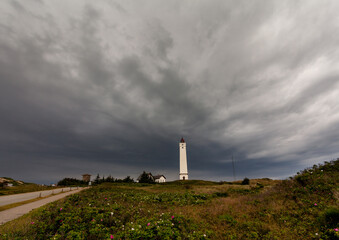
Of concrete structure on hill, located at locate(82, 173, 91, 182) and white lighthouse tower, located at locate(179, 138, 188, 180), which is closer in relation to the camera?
white lighthouse tower, located at locate(179, 138, 188, 180)

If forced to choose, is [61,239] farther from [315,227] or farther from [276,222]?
[315,227]

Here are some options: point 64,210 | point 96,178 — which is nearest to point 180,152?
point 96,178

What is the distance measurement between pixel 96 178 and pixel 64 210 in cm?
6068

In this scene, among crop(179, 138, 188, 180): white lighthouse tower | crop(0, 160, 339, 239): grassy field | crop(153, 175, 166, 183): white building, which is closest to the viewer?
crop(0, 160, 339, 239): grassy field

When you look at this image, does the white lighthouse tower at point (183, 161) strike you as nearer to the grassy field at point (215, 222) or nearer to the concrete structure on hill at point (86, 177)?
the concrete structure on hill at point (86, 177)

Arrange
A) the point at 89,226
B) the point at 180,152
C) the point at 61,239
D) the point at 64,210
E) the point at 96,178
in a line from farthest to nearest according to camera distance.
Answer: the point at 180,152, the point at 96,178, the point at 64,210, the point at 89,226, the point at 61,239

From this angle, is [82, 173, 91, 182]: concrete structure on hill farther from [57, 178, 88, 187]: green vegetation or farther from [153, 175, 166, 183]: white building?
[153, 175, 166, 183]: white building

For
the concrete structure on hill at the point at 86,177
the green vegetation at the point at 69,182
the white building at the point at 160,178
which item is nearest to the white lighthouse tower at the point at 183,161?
the white building at the point at 160,178

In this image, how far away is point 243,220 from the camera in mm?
9453

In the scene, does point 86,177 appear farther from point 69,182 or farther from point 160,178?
point 160,178

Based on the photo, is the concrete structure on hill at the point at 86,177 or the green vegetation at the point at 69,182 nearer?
the green vegetation at the point at 69,182

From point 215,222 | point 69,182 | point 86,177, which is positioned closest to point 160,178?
point 86,177

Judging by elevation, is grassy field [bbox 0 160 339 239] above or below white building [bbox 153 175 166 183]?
below

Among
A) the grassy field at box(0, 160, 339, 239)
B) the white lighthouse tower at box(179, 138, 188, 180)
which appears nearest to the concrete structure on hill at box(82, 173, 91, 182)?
the white lighthouse tower at box(179, 138, 188, 180)
